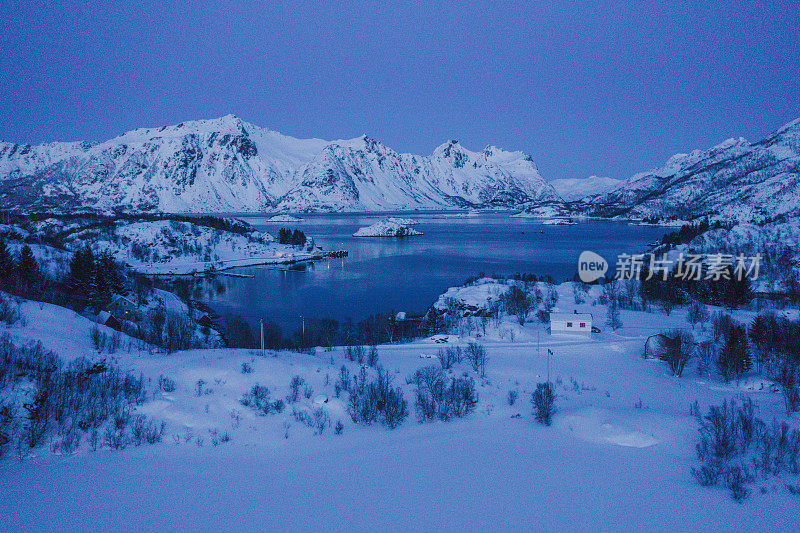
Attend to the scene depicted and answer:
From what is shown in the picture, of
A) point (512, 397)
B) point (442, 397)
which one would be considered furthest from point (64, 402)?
point (512, 397)

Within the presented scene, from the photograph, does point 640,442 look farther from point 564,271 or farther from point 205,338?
point 564,271

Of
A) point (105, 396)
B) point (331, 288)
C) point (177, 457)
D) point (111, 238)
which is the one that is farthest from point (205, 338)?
point (111, 238)

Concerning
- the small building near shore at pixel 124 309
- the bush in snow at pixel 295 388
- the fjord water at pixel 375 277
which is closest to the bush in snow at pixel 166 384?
the bush in snow at pixel 295 388

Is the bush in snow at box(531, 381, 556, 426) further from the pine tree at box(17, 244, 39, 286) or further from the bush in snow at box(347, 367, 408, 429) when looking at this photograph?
the pine tree at box(17, 244, 39, 286)

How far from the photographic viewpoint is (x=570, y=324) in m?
19.7

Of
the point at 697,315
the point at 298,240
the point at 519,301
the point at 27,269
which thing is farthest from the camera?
the point at 298,240

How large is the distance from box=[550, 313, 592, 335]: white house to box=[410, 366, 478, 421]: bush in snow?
9.85m

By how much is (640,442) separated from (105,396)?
9.51 meters

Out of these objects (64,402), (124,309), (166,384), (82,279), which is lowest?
(124,309)

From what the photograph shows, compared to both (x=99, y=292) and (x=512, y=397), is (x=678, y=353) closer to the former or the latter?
(x=512, y=397)

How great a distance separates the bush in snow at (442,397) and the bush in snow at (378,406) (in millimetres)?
412

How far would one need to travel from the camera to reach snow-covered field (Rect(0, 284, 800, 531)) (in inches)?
222

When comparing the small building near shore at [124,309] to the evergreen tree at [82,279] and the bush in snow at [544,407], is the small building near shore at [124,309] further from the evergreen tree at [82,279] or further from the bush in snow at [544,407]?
the bush in snow at [544,407]

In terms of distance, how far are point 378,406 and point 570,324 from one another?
13.3m
